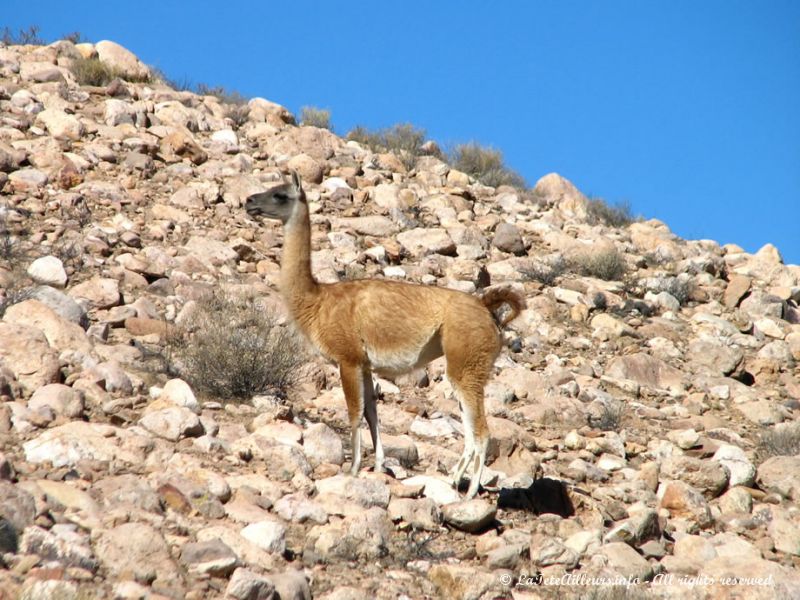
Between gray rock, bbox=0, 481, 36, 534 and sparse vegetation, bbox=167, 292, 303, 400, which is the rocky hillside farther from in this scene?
sparse vegetation, bbox=167, 292, 303, 400

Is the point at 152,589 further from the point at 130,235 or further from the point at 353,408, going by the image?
the point at 130,235

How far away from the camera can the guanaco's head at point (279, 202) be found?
9469 mm

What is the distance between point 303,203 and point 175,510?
373 cm

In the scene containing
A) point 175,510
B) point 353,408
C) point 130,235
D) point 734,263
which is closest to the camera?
point 175,510

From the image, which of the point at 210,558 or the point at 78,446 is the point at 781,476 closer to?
the point at 210,558

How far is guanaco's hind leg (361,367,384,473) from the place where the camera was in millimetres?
8922

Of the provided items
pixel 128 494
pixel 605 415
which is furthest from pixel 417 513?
pixel 605 415

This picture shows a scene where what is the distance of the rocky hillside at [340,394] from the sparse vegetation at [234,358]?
0.48ft

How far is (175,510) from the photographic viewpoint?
680cm

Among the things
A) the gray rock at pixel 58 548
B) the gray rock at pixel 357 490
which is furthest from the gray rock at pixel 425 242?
the gray rock at pixel 58 548

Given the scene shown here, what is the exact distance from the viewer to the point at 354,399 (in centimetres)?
888

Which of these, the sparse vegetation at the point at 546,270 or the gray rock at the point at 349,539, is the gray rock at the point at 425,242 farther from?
the gray rock at the point at 349,539

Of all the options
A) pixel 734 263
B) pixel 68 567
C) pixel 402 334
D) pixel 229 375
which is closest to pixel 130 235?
pixel 229 375

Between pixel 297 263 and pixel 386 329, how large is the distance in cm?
115
